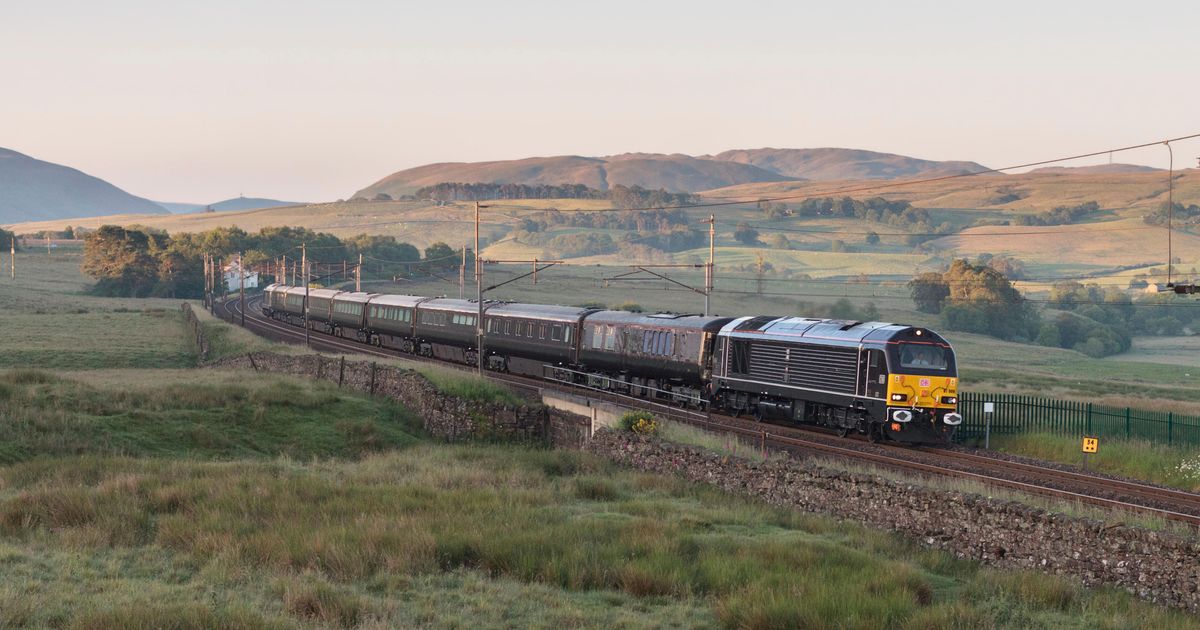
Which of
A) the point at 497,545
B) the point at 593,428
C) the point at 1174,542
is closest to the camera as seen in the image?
the point at 1174,542

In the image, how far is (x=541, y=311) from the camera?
5375 centimetres

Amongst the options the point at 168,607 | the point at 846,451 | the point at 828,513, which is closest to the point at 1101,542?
the point at 828,513

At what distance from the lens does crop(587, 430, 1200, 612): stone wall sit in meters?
15.0

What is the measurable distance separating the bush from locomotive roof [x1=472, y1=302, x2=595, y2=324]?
19688 mm

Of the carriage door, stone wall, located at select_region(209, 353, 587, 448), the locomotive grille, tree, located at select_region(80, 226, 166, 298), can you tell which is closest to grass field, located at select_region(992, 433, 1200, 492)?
the carriage door

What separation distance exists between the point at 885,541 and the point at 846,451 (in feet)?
37.1

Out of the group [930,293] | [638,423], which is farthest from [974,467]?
[930,293]

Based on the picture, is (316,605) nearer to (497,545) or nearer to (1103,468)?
(497,545)

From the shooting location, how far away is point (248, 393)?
37.0 meters

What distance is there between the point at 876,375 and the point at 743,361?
6.60 meters

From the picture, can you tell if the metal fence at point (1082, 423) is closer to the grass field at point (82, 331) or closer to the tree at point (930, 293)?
the grass field at point (82, 331)

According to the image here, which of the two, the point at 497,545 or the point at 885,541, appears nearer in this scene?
the point at 497,545

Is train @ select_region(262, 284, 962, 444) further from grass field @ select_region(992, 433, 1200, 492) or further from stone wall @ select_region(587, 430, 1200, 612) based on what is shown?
stone wall @ select_region(587, 430, 1200, 612)

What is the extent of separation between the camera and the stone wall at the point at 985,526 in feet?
49.1
